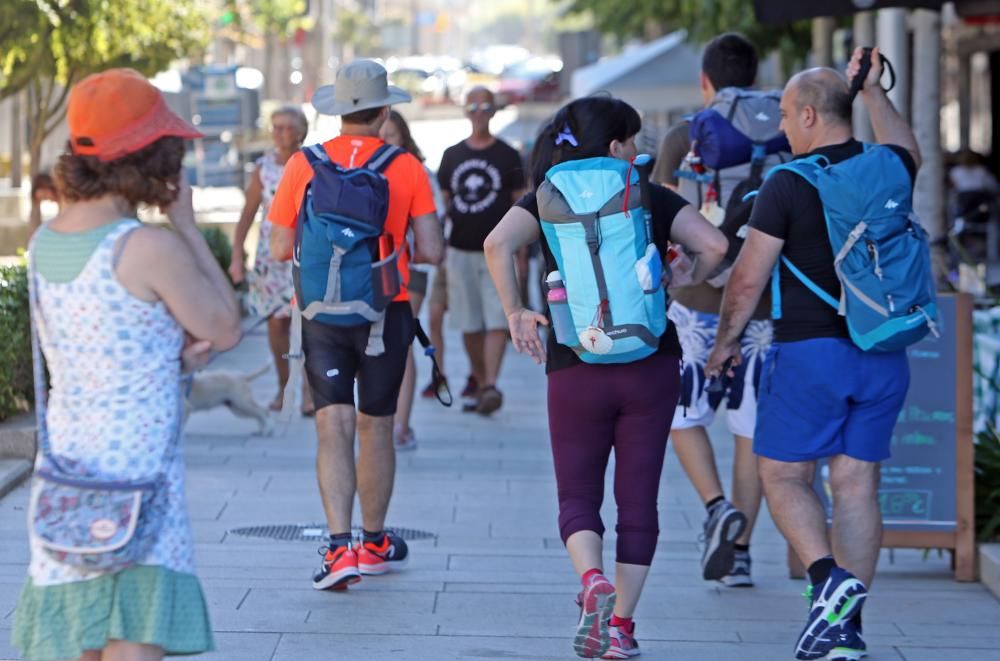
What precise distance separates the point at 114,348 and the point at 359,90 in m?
2.52

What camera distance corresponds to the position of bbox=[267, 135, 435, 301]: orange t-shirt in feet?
18.4

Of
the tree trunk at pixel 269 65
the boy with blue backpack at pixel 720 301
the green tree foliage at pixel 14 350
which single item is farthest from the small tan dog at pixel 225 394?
the tree trunk at pixel 269 65

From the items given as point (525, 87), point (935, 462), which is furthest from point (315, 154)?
point (525, 87)

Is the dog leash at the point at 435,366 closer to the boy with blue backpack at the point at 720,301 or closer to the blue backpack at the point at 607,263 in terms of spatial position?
the boy with blue backpack at the point at 720,301

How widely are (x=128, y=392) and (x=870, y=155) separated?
7.91ft

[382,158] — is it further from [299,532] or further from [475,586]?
[299,532]

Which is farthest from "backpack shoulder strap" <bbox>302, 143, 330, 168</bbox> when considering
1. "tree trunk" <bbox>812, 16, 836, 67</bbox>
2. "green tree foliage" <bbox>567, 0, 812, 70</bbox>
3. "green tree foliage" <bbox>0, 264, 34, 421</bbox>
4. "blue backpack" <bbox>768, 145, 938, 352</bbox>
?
"tree trunk" <bbox>812, 16, 836, 67</bbox>

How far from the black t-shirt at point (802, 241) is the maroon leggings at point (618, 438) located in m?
0.42

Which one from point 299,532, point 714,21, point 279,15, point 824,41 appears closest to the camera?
point 299,532

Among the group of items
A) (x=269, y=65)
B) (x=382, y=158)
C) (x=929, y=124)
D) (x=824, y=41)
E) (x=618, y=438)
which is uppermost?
(x=269, y=65)

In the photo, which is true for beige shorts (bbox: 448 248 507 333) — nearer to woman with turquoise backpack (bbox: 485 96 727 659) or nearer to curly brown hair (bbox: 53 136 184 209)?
woman with turquoise backpack (bbox: 485 96 727 659)

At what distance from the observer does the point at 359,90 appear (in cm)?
570

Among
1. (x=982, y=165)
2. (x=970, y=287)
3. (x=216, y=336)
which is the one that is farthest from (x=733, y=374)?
(x=982, y=165)

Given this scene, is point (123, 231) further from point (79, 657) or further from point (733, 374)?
point (733, 374)
